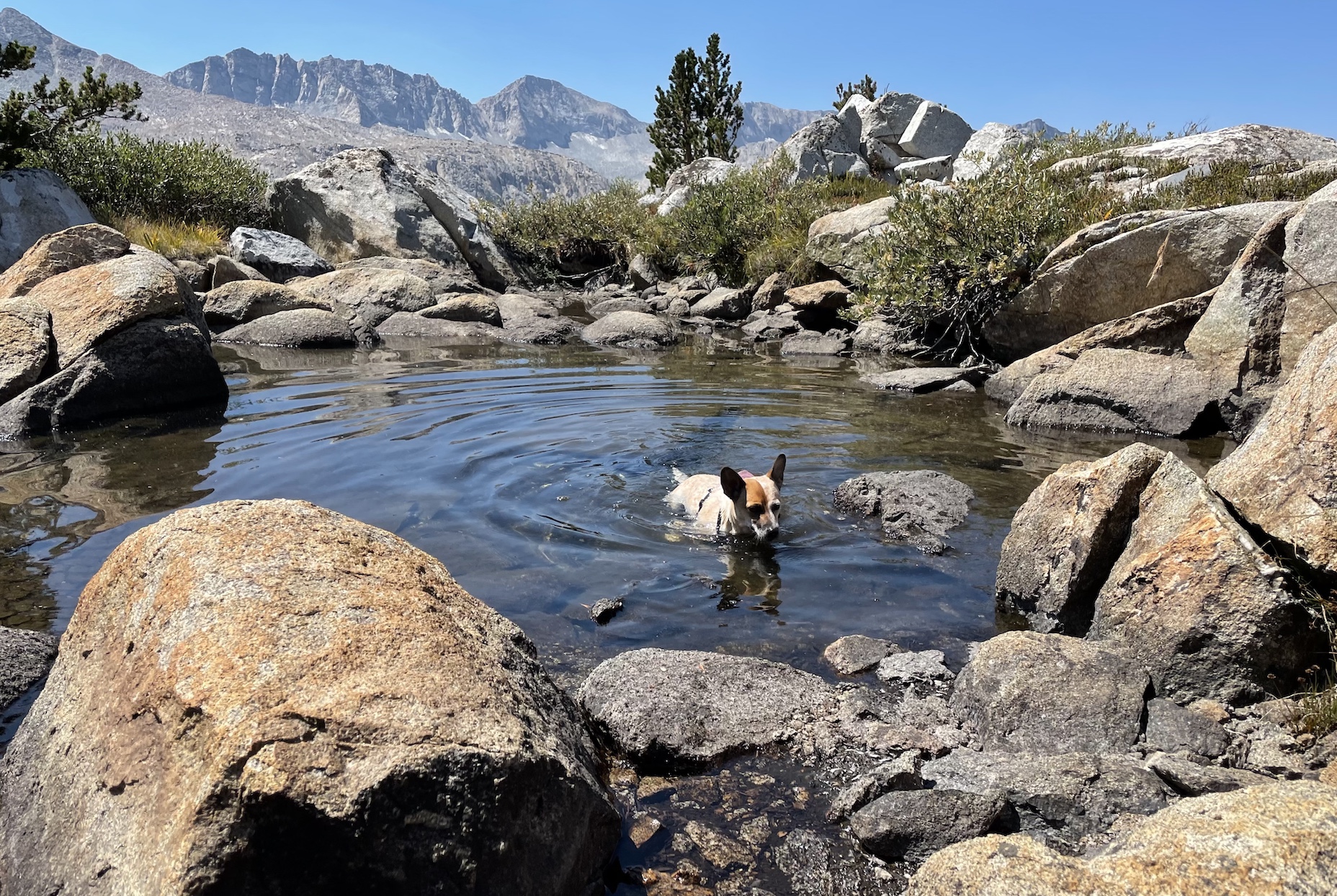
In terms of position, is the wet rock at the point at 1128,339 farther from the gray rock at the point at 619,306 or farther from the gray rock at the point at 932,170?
the gray rock at the point at 932,170

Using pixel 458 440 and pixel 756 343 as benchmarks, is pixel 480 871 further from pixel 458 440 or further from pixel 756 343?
pixel 756 343

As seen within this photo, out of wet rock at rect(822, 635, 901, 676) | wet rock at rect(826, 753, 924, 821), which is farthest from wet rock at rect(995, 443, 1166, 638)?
wet rock at rect(826, 753, 924, 821)

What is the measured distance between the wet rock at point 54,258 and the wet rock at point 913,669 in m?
13.3

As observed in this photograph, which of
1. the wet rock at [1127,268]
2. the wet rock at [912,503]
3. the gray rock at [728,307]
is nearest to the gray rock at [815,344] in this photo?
the wet rock at [1127,268]

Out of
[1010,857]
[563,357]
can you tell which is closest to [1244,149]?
[563,357]

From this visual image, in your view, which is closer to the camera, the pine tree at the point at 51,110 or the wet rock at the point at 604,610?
the wet rock at the point at 604,610

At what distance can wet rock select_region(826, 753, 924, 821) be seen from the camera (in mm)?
3664

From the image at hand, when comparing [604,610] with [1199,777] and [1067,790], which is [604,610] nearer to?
[1067,790]

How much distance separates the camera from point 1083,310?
14.5 m

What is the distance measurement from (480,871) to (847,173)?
32167 mm

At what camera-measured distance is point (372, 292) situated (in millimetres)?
23141

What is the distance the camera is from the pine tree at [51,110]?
19.0 metres

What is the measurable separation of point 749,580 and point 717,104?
39.7 m

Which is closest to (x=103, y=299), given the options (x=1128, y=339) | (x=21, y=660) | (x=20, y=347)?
(x=20, y=347)
